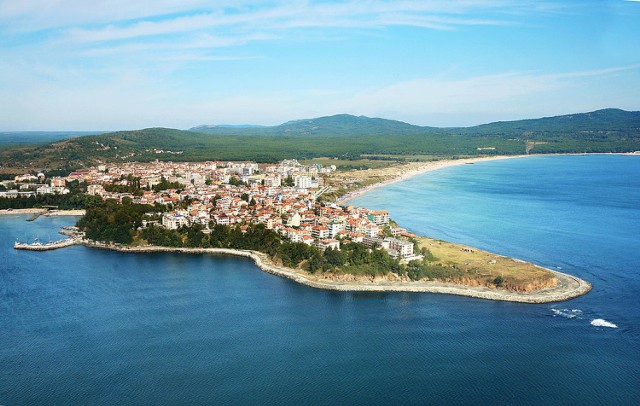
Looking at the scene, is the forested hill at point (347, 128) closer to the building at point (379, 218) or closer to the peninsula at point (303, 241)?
the peninsula at point (303, 241)

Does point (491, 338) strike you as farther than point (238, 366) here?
Yes

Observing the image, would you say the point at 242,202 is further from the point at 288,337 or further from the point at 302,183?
the point at 288,337

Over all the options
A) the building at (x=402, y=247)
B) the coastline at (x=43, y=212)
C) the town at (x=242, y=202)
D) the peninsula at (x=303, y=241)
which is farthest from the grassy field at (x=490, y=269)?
the coastline at (x=43, y=212)

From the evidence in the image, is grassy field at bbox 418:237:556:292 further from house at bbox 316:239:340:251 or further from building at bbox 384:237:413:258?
house at bbox 316:239:340:251

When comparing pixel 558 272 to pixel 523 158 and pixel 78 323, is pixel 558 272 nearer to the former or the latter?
pixel 78 323

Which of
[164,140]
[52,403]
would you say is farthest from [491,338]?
[164,140]

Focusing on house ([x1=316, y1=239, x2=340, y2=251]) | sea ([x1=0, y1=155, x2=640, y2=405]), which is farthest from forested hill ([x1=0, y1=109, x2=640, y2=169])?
house ([x1=316, y1=239, x2=340, y2=251])

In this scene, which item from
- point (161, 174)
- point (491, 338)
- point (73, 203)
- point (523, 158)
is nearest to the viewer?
point (491, 338)
